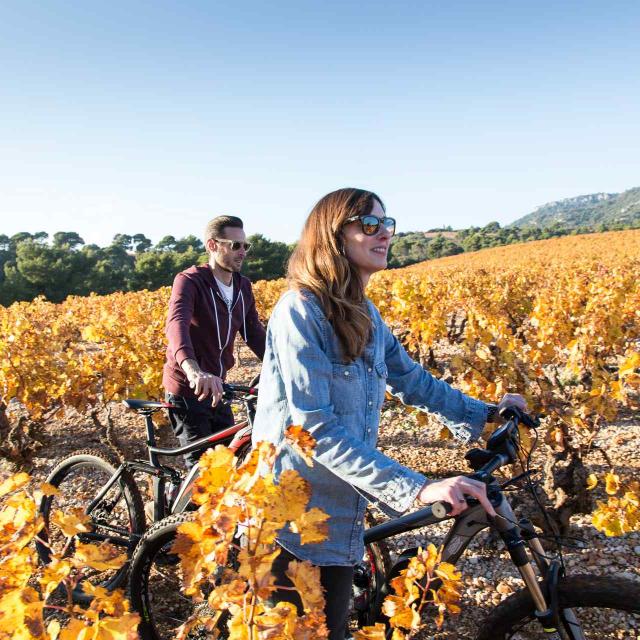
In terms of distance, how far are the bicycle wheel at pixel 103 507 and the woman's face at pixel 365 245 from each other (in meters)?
1.94

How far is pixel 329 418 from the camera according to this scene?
53.6 inches

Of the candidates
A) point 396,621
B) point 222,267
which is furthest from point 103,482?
point 396,621

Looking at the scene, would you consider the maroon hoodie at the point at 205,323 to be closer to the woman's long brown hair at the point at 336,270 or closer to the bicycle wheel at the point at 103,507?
the bicycle wheel at the point at 103,507

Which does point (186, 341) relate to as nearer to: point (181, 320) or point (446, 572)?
point (181, 320)

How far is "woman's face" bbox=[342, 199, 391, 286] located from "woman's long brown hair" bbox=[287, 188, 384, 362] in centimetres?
2

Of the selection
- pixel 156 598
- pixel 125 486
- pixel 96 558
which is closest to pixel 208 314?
pixel 125 486

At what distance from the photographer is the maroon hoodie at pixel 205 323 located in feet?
8.77

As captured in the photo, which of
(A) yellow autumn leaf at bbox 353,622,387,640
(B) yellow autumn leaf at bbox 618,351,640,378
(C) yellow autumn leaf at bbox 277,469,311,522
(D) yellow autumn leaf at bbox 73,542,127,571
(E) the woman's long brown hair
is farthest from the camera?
(B) yellow autumn leaf at bbox 618,351,640,378

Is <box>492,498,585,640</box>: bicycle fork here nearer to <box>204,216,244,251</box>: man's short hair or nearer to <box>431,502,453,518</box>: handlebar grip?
<box>431,502,453,518</box>: handlebar grip

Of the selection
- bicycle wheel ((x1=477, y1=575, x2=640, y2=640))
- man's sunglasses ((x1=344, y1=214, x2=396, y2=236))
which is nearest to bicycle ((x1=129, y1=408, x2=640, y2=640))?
bicycle wheel ((x1=477, y1=575, x2=640, y2=640))

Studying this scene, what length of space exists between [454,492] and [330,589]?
66cm

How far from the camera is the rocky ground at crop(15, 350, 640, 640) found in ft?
8.61

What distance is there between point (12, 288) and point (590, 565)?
136 feet

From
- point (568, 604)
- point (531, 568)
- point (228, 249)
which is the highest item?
point (228, 249)
